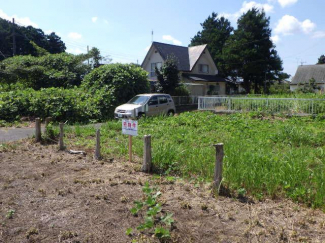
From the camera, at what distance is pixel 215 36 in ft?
144

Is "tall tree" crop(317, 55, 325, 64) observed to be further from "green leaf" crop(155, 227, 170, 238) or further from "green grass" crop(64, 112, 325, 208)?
"green leaf" crop(155, 227, 170, 238)

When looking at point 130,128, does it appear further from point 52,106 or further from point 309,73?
point 309,73

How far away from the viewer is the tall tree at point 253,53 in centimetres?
3616

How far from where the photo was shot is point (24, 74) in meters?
19.3

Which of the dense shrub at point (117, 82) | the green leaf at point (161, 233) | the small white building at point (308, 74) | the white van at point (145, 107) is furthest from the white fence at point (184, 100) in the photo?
the small white building at point (308, 74)

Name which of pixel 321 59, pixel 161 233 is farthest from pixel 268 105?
pixel 321 59

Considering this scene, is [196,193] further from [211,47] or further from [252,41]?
[211,47]

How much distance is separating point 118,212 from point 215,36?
144ft

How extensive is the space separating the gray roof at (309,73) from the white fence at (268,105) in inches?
1396

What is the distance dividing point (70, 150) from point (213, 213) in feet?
14.2

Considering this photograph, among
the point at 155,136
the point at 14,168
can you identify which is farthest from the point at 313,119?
the point at 14,168

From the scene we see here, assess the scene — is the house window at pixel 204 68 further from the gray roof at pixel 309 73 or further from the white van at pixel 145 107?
the gray roof at pixel 309 73

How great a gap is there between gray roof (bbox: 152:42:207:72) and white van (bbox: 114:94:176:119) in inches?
594

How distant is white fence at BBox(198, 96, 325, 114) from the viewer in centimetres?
1356
